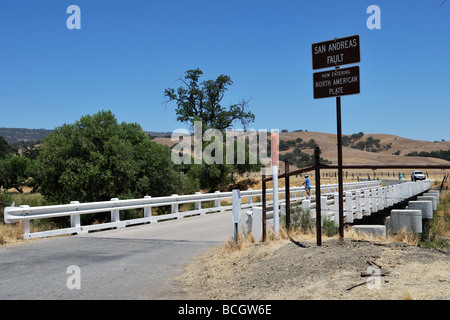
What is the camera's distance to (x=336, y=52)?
8.41 m

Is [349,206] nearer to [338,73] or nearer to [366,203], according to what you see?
[366,203]

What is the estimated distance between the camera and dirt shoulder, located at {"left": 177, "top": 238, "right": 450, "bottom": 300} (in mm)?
5375

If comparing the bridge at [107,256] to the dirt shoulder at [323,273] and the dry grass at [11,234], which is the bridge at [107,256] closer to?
the dry grass at [11,234]

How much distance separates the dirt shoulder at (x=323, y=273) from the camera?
5.38m

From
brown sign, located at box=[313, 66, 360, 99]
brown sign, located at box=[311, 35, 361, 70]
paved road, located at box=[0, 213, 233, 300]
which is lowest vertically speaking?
paved road, located at box=[0, 213, 233, 300]

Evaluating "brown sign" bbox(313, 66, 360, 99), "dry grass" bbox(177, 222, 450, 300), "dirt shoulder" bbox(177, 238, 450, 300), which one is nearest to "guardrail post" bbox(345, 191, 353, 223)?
"dry grass" bbox(177, 222, 450, 300)

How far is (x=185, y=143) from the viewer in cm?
5469

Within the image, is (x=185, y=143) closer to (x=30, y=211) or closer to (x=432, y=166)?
(x=30, y=211)

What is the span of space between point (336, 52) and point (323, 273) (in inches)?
167

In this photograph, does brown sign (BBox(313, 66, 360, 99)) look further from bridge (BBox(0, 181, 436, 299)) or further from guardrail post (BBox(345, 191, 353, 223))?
guardrail post (BBox(345, 191, 353, 223))

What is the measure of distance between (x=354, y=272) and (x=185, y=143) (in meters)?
49.2

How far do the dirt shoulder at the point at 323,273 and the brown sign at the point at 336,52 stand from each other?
10.8ft
